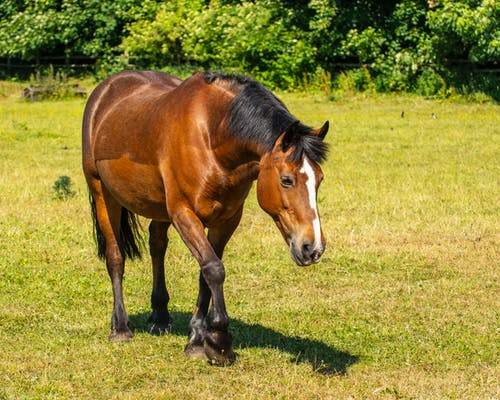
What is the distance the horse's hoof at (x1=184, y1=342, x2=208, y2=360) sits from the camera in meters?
6.65

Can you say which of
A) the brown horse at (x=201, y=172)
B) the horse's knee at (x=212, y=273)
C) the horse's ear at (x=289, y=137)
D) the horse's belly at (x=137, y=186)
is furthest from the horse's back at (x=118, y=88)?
the horse's ear at (x=289, y=137)

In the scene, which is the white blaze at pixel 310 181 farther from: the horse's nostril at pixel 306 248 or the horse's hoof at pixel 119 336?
the horse's hoof at pixel 119 336

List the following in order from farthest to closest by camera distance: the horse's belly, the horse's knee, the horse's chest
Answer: the horse's belly
the horse's chest
the horse's knee

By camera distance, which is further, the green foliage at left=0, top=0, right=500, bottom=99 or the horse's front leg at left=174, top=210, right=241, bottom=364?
the green foliage at left=0, top=0, right=500, bottom=99

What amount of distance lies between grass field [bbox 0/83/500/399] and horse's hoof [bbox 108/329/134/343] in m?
0.06

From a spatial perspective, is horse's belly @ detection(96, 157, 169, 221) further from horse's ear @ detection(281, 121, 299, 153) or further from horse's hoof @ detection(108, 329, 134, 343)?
horse's ear @ detection(281, 121, 299, 153)

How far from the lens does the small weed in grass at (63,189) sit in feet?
42.3

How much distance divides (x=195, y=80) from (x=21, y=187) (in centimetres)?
730

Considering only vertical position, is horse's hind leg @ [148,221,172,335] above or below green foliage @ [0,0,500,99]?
above

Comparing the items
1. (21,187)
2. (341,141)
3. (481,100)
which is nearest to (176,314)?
(21,187)

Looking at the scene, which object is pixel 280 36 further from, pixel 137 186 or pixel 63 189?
pixel 137 186

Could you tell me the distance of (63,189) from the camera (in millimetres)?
13031

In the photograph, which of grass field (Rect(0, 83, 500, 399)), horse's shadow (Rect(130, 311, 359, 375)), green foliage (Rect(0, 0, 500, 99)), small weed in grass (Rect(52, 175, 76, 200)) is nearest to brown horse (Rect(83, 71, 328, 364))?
horse's shadow (Rect(130, 311, 359, 375))

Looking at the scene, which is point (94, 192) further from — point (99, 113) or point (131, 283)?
point (131, 283)
